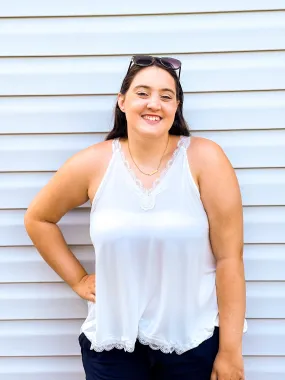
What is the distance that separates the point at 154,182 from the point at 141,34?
0.70 metres

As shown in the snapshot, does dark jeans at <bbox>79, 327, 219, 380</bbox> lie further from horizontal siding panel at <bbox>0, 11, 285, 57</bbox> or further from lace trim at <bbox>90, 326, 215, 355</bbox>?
horizontal siding panel at <bbox>0, 11, 285, 57</bbox>

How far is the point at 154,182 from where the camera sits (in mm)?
1831

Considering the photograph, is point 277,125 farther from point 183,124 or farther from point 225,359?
point 225,359

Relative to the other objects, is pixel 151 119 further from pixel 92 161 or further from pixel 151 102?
pixel 92 161

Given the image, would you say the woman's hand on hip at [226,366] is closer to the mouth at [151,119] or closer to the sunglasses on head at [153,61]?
the mouth at [151,119]

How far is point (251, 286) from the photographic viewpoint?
2.25 metres

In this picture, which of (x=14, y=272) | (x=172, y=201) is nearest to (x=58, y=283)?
(x=14, y=272)

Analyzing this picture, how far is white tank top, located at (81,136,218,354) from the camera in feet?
5.82

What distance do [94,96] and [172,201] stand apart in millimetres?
672

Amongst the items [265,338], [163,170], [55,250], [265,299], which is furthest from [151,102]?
[265,338]

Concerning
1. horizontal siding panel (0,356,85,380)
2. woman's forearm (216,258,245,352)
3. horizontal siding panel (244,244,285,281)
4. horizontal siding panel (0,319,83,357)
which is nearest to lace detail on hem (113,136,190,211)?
woman's forearm (216,258,245,352)

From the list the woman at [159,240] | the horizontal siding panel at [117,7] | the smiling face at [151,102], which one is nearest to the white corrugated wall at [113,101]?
the horizontal siding panel at [117,7]

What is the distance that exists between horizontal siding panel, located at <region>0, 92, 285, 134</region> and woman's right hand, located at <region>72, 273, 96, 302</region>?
0.68 m

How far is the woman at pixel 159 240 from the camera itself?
1772 mm
